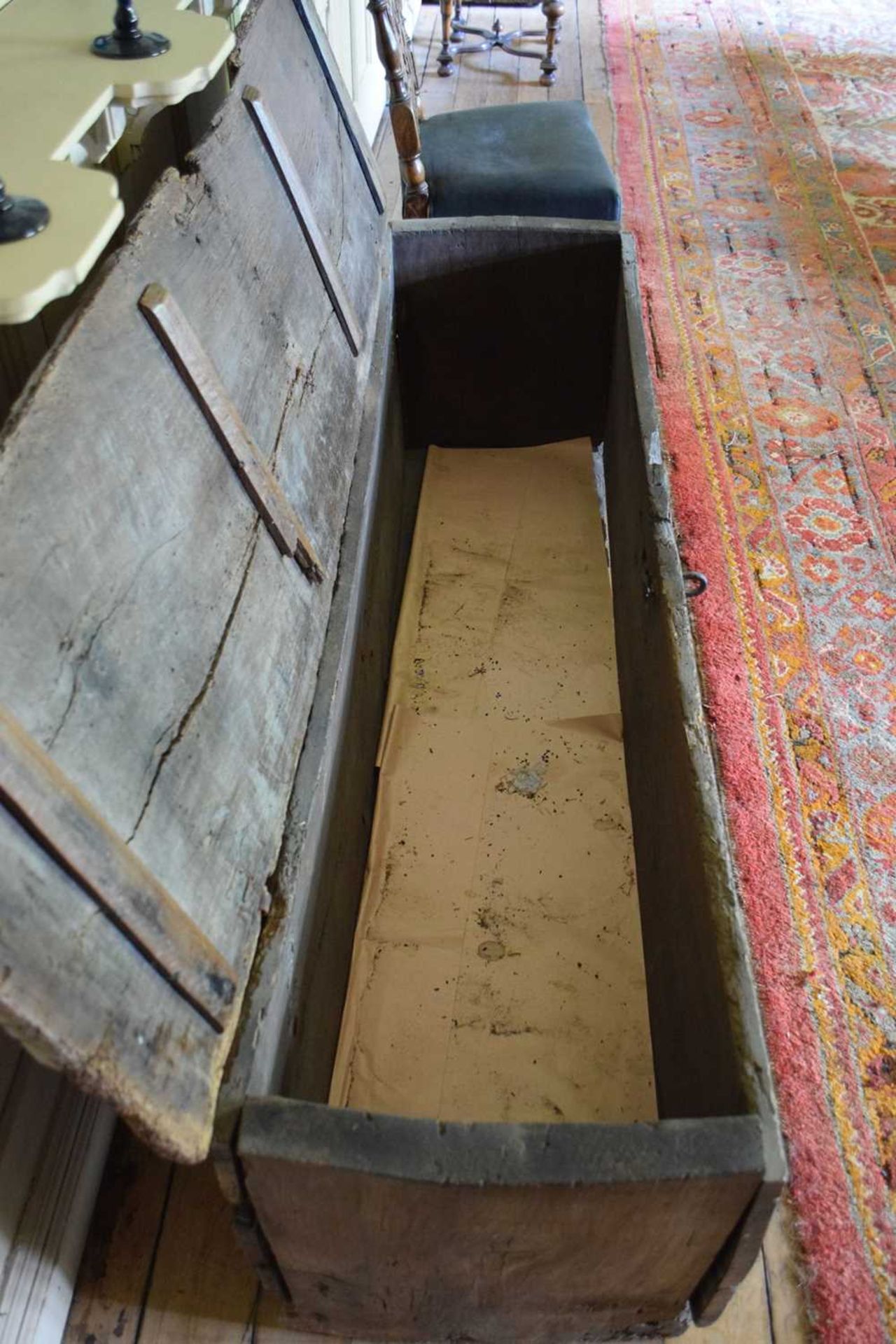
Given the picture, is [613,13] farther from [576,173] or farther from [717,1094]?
[717,1094]

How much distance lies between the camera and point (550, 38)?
4.85 metres

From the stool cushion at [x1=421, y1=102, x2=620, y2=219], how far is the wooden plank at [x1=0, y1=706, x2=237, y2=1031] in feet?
7.52

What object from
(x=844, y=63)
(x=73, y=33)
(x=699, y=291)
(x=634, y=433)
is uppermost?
(x=73, y=33)

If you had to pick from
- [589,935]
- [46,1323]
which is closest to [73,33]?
[589,935]

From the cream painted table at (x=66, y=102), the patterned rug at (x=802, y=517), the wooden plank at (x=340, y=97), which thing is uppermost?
the cream painted table at (x=66, y=102)

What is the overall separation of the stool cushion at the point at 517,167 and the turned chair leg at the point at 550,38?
6.81 feet

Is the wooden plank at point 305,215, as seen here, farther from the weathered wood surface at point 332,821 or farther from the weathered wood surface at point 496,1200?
the weathered wood surface at point 496,1200

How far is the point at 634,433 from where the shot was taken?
1874mm

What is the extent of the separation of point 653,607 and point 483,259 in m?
1.03

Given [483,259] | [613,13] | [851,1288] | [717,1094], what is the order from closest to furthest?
[717,1094], [851,1288], [483,259], [613,13]

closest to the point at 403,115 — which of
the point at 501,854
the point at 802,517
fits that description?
the point at 802,517

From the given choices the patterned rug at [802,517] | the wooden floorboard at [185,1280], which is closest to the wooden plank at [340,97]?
the patterned rug at [802,517]

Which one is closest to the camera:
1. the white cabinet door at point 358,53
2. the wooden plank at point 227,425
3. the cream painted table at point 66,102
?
the cream painted table at point 66,102

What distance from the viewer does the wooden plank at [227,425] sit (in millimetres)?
1153
